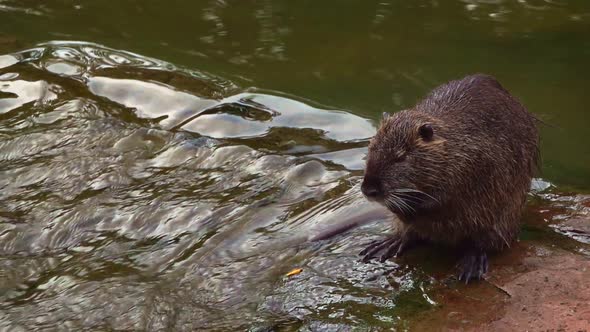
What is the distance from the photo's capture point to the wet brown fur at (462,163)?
12.4 feet

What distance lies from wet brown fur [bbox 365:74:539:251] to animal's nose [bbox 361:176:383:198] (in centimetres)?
2

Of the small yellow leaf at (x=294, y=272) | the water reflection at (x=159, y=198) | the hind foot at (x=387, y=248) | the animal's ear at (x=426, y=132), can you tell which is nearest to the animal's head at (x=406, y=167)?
the animal's ear at (x=426, y=132)

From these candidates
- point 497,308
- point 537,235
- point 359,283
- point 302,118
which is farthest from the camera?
point 302,118

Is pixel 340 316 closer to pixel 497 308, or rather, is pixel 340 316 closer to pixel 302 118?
pixel 497 308

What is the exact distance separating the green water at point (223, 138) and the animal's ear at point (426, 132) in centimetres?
62

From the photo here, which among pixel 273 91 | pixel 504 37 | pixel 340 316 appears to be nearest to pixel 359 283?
pixel 340 316

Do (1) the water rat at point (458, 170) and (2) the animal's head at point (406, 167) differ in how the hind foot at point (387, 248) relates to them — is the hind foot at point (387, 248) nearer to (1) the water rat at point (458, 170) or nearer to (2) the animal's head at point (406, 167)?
(1) the water rat at point (458, 170)

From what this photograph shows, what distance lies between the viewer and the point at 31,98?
6227mm

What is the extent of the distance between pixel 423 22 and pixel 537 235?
13.9 ft

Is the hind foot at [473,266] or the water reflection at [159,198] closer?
the hind foot at [473,266]

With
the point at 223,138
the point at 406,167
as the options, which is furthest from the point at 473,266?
the point at 223,138

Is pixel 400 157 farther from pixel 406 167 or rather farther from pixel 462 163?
pixel 462 163

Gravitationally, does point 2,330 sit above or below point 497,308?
below

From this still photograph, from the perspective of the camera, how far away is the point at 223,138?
5793mm
